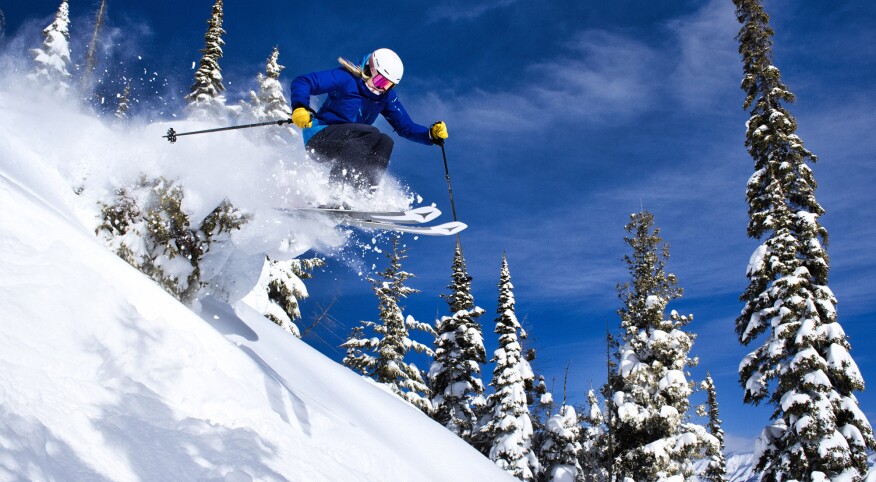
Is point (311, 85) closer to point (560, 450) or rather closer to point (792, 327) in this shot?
point (792, 327)

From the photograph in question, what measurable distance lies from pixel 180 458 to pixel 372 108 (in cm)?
583

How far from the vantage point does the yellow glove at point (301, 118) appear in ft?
21.8

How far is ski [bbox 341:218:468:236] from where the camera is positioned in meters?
7.63

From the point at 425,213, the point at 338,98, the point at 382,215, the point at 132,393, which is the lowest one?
the point at 132,393

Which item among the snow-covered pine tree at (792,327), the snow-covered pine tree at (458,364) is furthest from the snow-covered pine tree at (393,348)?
the snow-covered pine tree at (792,327)

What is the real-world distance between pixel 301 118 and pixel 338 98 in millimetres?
1004

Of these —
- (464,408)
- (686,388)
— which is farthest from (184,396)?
(464,408)

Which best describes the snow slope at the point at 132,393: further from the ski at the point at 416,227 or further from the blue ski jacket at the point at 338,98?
the blue ski jacket at the point at 338,98

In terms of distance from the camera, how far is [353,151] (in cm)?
714

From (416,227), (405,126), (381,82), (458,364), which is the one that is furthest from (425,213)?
(458,364)

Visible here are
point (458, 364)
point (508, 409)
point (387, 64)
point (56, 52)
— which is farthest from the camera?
point (56, 52)

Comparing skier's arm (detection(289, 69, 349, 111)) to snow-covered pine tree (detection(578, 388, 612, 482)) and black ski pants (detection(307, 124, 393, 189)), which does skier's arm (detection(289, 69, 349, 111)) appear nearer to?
black ski pants (detection(307, 124, 393, 189))

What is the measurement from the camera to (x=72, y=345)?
3.32m

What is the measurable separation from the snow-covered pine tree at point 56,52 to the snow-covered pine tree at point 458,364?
21437 mm
